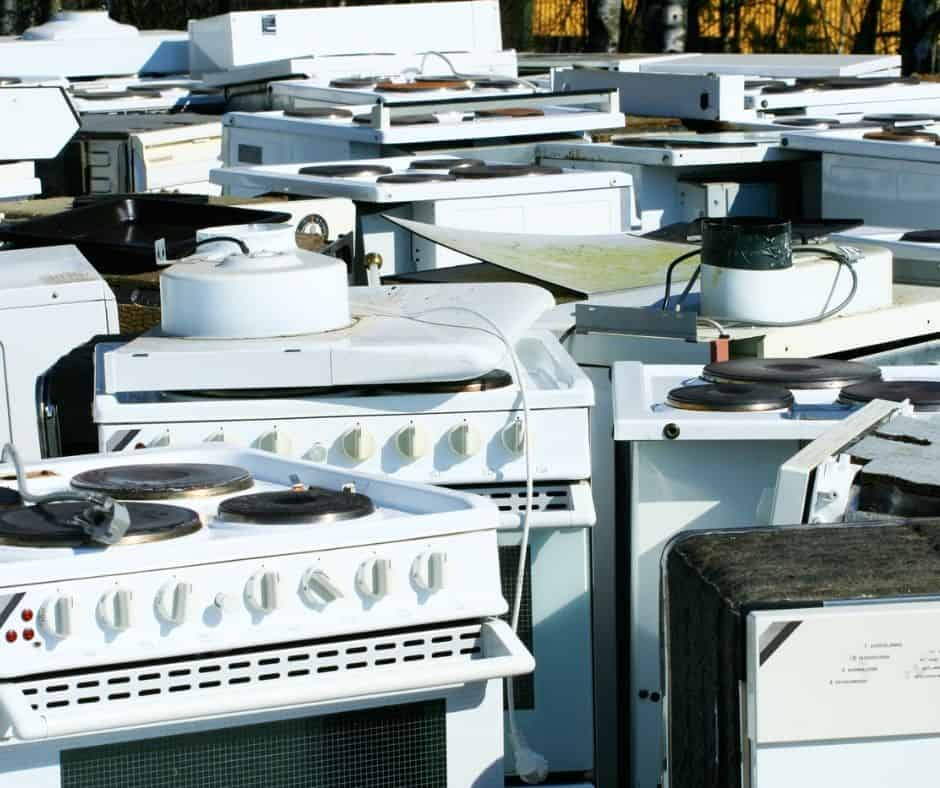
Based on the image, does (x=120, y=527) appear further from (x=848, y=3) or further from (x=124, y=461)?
(x=848, y=3)

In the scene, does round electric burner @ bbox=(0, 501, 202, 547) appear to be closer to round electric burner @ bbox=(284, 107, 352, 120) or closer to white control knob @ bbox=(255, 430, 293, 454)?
white control knob @ bbox=(255, 430, 293, 454)

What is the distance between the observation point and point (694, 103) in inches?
337

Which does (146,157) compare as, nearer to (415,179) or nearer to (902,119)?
(415,179)

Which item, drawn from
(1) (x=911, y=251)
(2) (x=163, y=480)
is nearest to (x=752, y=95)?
(1) (x=911, y=251)

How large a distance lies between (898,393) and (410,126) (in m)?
4.46

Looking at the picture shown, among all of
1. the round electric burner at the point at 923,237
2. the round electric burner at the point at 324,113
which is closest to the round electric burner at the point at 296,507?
the round electric burner at the point at 923,237

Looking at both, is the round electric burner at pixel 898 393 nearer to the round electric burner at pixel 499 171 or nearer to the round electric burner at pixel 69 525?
the round electric burner at pixel 69 525

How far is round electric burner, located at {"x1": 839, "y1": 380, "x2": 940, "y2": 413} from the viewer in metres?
3.36

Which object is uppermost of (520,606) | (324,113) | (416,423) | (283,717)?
(324,113)

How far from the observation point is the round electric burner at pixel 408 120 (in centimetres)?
775

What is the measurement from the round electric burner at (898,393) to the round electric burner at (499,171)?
10.2 feet

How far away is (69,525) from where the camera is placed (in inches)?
102

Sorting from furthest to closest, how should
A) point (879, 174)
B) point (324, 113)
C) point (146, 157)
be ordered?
point (146, 157)
point (324, 113)
point (879, 174)

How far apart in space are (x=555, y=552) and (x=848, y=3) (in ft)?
48.0
